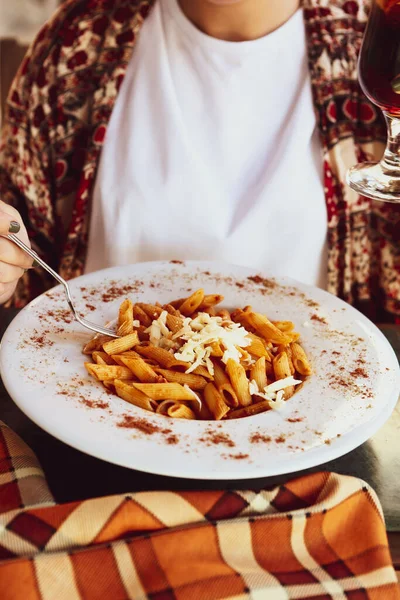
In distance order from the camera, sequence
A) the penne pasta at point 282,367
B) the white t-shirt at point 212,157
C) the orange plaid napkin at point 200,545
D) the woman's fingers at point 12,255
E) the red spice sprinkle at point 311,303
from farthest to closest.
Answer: the white t-shirt at point 212,157 < the red spice sprinkle at point 311,303 < the woman's fingers at point 12,255 < the penne pasta at point 282,367 < the orange plaid napkin at point 200,545

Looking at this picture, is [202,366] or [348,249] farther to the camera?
[348,249]

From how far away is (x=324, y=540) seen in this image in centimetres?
88

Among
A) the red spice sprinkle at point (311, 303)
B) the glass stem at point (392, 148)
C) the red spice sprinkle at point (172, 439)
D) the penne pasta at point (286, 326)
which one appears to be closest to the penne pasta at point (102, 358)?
the red spice sprinkle at point (172, 439)

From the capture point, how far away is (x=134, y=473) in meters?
1.04

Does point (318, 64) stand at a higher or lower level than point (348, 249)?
higher

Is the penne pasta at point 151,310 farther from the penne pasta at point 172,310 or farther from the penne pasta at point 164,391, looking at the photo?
the penne pasta at point 164,391

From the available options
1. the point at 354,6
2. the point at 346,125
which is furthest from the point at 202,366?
the point at 354,6

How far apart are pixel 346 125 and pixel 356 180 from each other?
702 mm

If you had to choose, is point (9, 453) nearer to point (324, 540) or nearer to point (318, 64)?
point (324, 540)

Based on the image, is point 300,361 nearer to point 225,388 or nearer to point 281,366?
point 281,366

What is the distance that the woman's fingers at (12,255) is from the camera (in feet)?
4.10

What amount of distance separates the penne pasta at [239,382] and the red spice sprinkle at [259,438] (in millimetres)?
107

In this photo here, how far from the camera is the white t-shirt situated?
1.80 metres

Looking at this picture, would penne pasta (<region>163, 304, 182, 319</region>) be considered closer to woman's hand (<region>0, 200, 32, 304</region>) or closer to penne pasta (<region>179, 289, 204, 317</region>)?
penne pasta (<region>179, 289, 204, 317</region>)
